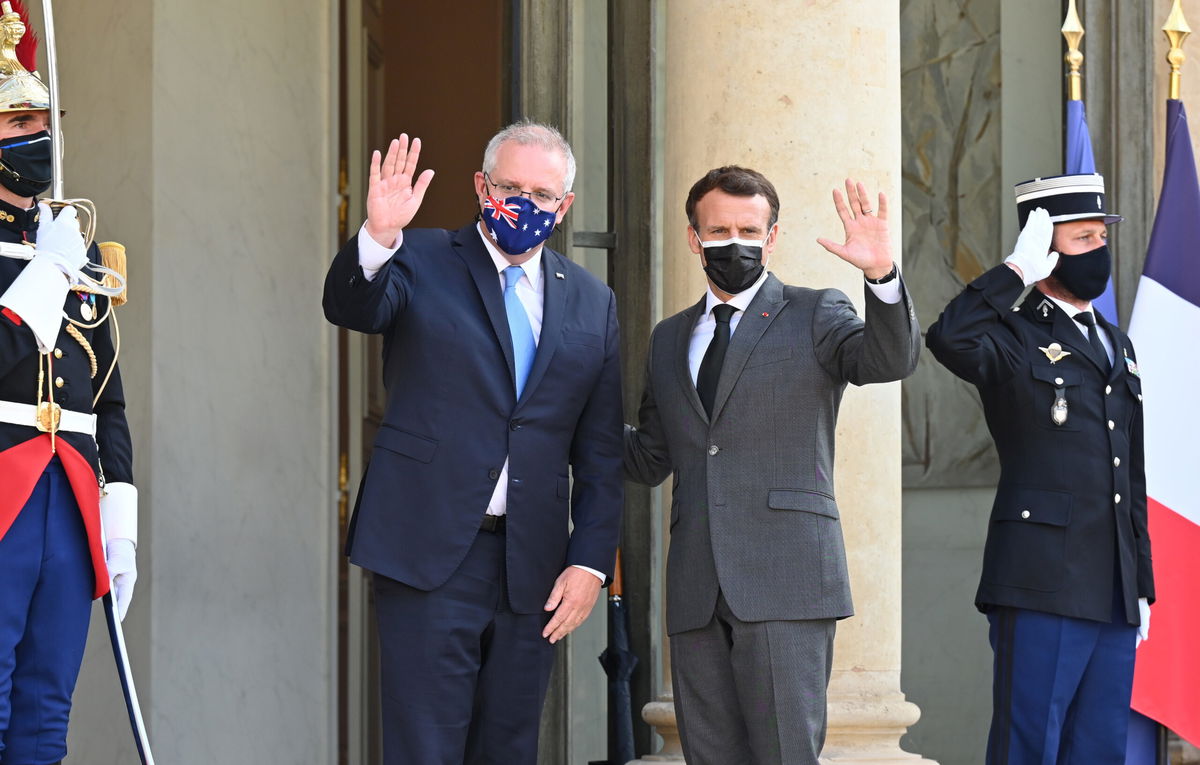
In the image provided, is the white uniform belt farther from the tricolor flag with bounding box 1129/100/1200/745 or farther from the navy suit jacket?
the tricolor flag with bounding box 1129/100/1200/745

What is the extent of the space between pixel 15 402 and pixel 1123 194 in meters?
4.25

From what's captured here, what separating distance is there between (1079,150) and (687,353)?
82.8 inches

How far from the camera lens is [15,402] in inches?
157

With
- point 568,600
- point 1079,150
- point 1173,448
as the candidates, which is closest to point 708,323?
point 568,600

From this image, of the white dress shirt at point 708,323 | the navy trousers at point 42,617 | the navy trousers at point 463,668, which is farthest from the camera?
the white dress shirt at point 708,323

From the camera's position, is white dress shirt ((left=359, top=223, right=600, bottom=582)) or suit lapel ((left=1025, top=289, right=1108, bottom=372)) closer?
white dress shirt ((left=359, top=223, right=600, bottom=582))

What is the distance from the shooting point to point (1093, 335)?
16.6 ft

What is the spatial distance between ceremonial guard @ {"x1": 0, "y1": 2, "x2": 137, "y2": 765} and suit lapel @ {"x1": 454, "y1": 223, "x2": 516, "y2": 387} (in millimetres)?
819

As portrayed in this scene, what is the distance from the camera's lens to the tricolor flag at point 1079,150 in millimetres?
5785

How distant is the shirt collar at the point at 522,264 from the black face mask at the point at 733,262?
1.31 feet

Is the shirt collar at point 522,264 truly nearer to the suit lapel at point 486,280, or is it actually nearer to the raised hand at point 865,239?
the suit lapel at point 486,280

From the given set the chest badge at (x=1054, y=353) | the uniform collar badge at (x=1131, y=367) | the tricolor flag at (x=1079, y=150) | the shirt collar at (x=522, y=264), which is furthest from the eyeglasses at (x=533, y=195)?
the tricolor flag at (x=1079, y=150)

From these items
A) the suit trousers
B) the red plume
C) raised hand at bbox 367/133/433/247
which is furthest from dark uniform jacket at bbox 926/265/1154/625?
the red plume

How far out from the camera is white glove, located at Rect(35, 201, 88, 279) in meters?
4.06
